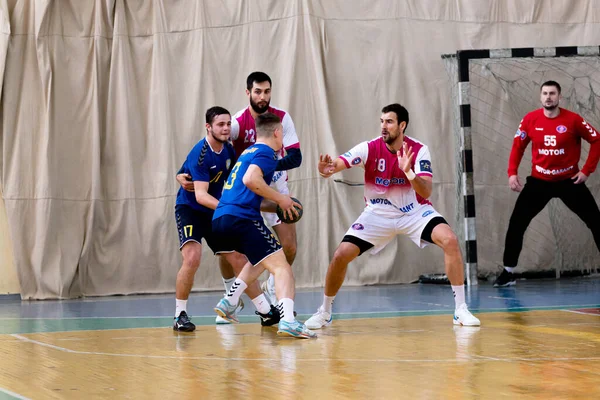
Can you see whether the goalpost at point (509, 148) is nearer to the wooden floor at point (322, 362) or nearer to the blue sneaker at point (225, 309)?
the wooden floor at point (322, 362)

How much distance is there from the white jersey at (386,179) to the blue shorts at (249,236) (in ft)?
3.60

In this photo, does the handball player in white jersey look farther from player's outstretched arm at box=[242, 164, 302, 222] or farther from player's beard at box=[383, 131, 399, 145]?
player's outstretched arm at box=[242, 164, 302, 222]

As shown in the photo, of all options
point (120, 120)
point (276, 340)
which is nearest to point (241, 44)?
point (120, 120)

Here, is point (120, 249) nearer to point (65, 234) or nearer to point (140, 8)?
point (65, 234)

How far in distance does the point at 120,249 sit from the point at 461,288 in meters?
6.01

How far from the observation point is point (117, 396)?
462 centimetres

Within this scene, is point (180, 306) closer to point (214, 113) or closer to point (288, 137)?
point (214, 113)

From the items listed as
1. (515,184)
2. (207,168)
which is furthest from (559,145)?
(207,168)

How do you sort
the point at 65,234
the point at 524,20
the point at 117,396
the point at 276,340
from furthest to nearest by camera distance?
1. the point at 524,20
2. the point at 65,234
3. the point at 276,340
4. the point at 117,396

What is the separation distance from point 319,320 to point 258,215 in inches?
42.0

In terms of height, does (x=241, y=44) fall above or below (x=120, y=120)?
above

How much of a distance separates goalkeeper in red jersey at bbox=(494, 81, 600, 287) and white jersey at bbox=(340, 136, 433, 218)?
3.88m

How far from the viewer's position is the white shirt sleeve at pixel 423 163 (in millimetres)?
7645

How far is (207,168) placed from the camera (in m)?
7.89
